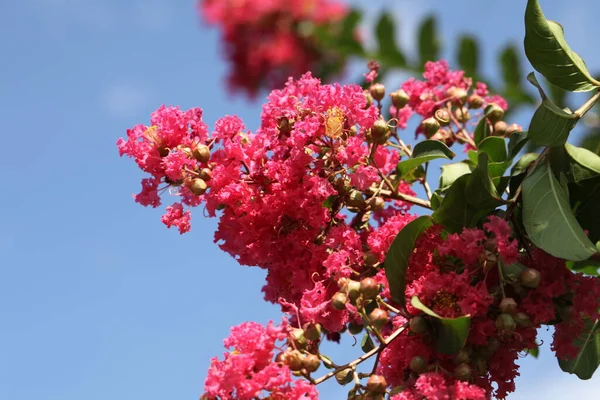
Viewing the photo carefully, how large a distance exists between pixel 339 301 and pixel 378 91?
74 cm

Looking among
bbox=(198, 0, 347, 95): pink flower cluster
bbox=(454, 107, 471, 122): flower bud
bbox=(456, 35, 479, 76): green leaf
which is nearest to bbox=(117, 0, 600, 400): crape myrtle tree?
bbox=(454, 107, 471, 122): flower bud

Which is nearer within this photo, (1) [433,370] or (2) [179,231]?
(1) [433,370]

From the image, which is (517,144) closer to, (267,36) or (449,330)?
(449,330)

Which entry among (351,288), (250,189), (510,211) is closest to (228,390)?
(351,288)

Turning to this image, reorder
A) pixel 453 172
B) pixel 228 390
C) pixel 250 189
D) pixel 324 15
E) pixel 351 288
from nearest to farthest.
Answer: pixel 228 390, pixel 351 288, pixel 250 189, pixel 453 172, pixel 324 15

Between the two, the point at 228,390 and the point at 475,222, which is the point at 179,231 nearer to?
the point at 228,390

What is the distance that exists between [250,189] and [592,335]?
79cm

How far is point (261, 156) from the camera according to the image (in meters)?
1.67

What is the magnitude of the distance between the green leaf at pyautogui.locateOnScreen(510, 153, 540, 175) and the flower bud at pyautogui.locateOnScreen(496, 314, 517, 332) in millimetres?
365

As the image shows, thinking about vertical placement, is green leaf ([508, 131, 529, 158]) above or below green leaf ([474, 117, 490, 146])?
below

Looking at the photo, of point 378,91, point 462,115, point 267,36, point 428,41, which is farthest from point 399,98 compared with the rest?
point 267,36

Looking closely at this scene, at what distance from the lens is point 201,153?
1658mm

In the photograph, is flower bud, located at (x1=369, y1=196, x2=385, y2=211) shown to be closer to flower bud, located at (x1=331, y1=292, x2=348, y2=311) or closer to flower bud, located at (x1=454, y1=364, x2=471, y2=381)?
flower bud, located at (x1=331, y1=292, x2=348, y2=311)

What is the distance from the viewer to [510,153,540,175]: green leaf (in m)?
1.61
